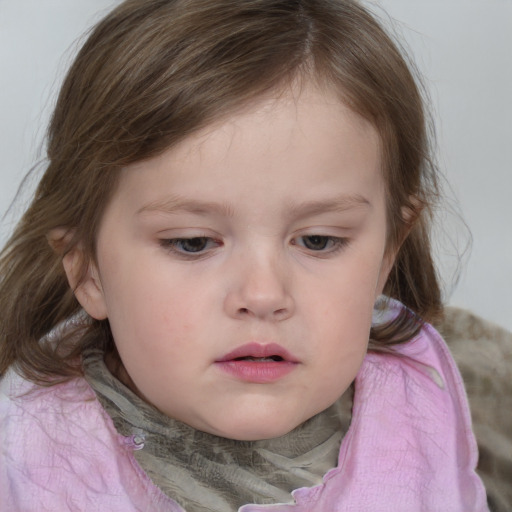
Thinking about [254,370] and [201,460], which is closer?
[254,370]

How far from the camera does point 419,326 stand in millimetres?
Answer: 1775

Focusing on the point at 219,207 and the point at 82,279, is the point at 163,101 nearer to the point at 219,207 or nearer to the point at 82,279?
the point at 219,207

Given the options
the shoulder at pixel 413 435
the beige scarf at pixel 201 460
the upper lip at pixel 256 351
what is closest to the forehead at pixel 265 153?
the upper lip at pixel 256 351

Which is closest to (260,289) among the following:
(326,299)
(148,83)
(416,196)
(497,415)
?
(326,299)

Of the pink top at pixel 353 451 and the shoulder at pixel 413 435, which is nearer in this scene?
the pink top at pixel 353 451

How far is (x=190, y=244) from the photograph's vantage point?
1.35 m

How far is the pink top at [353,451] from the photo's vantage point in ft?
4.77

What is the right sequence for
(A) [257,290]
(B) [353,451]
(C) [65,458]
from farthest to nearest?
1. (B) [353,451]
2. (C) [65,458]
3. (A) [257,290]

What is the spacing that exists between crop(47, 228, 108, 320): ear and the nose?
0.23 metres

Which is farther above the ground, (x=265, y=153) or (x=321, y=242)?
(x=265, y=153)

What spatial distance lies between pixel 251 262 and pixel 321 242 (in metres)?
0.12

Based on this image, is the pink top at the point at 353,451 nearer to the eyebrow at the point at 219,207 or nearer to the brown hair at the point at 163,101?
the brown hair at the point at 163,101

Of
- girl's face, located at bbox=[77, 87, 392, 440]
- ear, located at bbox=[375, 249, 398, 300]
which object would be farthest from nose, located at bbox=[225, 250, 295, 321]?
ear, located at bbox=[375, 249, 398, 300]

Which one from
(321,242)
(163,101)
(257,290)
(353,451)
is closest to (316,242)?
(321,242)
